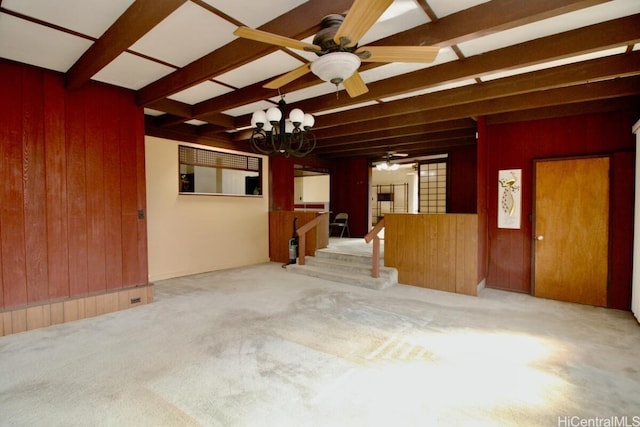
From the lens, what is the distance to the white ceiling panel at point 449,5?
2.24 metres

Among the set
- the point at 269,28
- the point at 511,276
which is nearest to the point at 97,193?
the point at 269,28

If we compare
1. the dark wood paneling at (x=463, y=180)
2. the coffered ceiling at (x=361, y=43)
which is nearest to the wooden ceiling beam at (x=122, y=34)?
the coffered ceiling at (x=361, y=43)

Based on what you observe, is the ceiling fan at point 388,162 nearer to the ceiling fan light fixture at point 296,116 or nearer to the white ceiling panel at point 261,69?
the ceiling fan light fixture at point 296,116

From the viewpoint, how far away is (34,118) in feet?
11.2

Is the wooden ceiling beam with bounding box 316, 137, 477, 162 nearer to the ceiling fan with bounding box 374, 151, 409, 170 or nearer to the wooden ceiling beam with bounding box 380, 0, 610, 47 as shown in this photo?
the ceiling fan with bounding box 374, 151, 409, 170

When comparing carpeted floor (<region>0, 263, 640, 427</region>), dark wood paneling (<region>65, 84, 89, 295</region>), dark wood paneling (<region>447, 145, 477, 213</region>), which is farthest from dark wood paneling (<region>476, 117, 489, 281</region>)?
dark wood paneling (<region>65, 84, 89, 295</region>)

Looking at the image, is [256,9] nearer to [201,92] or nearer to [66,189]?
[201,92]

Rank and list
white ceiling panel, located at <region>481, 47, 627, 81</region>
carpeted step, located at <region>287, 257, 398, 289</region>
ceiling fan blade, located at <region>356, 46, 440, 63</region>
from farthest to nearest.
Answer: carpeted step, located at <region>287, 257, 398, 289</region> → white ceiling panel, located at <region>481, 47, 627, 81</region> → ceiling fan blade, located at <region>356, 46, 440, 63</region>

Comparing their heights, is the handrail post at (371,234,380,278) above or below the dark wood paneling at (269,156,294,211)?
below

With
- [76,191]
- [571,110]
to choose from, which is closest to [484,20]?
[571,110]

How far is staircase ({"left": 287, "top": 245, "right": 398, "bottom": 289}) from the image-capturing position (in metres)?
5.18

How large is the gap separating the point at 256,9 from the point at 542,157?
444cm

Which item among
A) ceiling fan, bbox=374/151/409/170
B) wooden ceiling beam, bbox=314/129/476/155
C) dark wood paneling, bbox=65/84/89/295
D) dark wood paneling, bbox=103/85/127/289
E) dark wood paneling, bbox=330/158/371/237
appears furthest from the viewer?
dark wood paneling, bbox=330/158/371/237

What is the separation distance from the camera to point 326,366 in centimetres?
258
